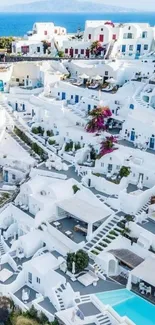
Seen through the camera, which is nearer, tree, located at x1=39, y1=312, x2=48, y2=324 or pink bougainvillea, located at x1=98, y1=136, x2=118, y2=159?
tree, located at x1=39, y1=312, x2=48, y2=324

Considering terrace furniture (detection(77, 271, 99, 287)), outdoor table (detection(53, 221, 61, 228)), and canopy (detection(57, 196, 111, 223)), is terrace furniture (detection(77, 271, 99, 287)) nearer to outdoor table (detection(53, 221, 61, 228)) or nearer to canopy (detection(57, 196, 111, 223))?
canopy (detection(57, 196, 111, 223))

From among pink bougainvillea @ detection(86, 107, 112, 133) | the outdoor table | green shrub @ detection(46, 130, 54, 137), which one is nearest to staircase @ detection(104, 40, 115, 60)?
pink bougainvillea @ detection(86, 107, 112, 133)

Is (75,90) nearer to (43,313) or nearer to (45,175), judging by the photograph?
(45,175)

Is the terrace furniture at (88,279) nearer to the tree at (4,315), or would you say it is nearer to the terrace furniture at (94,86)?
the tree at (4,315)

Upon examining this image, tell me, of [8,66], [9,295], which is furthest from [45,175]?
[8,66]

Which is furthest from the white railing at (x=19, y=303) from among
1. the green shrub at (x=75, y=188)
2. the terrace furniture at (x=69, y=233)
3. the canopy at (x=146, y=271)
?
the green shrub at (x=75, y=188)

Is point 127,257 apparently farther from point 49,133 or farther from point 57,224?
point 49,133
